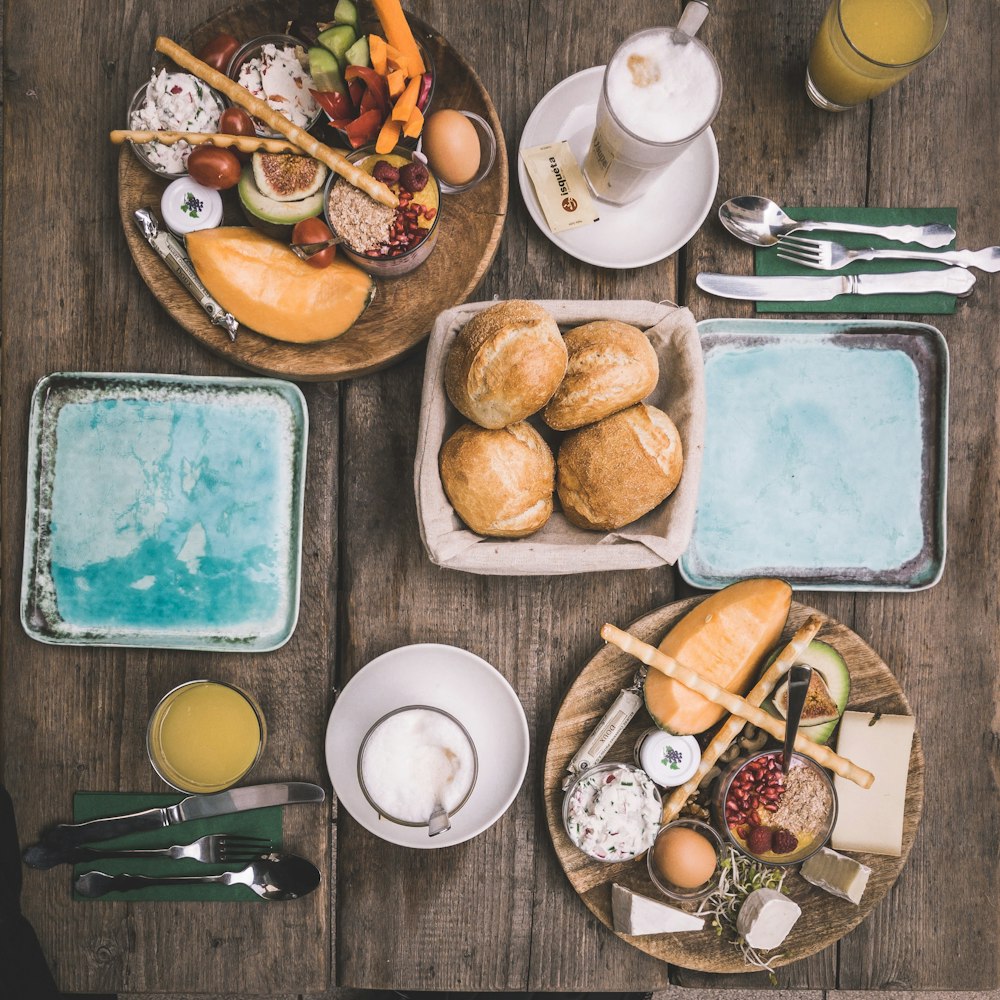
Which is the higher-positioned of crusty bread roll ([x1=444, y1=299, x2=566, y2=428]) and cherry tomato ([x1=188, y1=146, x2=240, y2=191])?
cherry tomato ([x1=188, y1=146, x2=240, y2=191])

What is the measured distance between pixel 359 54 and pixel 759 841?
125 centimetres

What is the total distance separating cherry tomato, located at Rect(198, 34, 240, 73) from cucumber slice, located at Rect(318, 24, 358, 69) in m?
0.14

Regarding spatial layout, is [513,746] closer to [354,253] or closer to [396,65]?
[354,253]

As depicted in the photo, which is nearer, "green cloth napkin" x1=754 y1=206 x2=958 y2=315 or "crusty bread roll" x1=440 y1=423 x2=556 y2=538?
"crusty bread roll" x1=440 y1=423 x2=556 y2=538

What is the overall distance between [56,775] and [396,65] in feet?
3.83

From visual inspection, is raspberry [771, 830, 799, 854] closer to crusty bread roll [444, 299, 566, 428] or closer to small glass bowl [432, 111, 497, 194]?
crusty bread roll [444, 299, 566, 428]

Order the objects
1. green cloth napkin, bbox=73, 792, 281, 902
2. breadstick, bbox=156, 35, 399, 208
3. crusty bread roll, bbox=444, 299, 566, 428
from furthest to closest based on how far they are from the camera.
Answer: green cloth napkin, bbox=73, 792, 281, 902, breadstick, bbox=156, 35, 399, 208, crusty bread roll, bbox=444, 299, 566, 428

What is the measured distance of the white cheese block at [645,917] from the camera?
1191 mm

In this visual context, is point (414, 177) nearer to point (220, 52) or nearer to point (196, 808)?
point (220, 52)

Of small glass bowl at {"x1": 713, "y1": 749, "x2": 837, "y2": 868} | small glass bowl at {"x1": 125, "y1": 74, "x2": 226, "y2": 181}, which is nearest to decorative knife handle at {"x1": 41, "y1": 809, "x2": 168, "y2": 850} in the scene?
small glass bowl at {"x1": 713, "y1": 749, "x2": 837, "y2": 868}

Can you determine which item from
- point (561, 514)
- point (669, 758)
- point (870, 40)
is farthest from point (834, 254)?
point (669, 758)

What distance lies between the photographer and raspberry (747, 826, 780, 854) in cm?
116

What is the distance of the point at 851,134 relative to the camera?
4.28ft

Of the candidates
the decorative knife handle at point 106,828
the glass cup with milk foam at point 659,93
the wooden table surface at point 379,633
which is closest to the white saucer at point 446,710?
the wooden table surface at point 379,633
